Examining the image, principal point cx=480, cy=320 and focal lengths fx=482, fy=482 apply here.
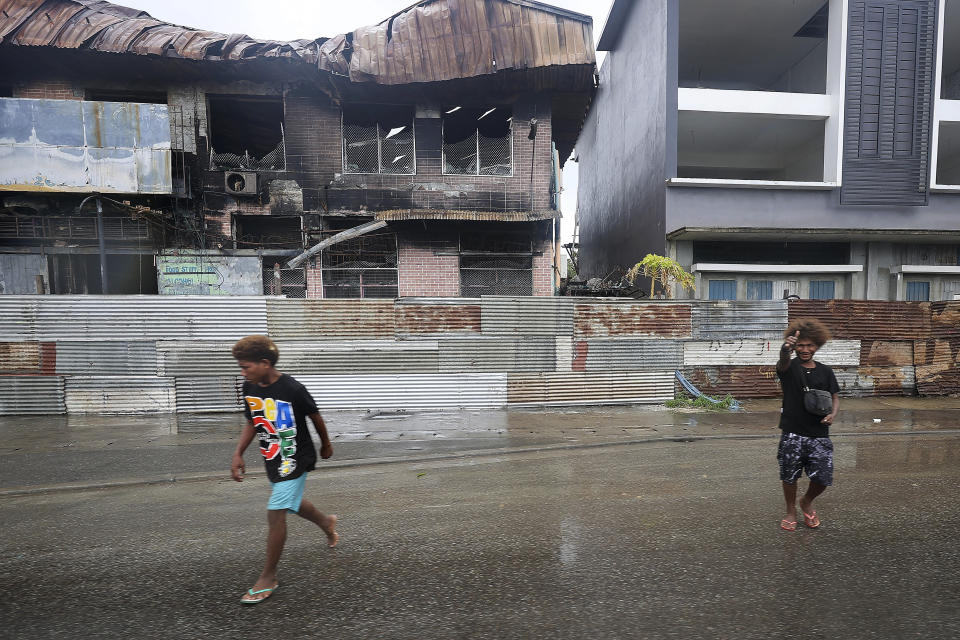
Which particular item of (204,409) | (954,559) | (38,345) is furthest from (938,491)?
(38,345)

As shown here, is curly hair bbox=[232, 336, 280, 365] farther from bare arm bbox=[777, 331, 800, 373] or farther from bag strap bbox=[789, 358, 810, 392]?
bag strap bbox=[789, 358, 810, 392]

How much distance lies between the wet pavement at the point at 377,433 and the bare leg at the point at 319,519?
2342mm

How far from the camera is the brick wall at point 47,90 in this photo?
12633 mm

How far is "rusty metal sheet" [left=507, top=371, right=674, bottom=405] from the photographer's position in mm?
9133

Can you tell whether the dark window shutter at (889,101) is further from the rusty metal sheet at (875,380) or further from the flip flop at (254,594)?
the flip flop at (254,594)

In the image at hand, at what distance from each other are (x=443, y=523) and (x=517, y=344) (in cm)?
517

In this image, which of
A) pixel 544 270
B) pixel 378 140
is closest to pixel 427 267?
pixel 544 270

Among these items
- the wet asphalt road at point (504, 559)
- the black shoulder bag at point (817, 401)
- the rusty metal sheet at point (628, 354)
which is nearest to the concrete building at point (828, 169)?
the rusty metal sheet at point (628, 354)

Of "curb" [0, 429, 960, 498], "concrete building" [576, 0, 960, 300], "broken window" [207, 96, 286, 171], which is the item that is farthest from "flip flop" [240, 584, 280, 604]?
"broken window" [207, 96, 286, 171]

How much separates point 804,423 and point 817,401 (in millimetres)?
218

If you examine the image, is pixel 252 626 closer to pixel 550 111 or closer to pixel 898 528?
pixel 898 528

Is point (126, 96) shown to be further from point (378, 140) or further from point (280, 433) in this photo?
point (280, 433)

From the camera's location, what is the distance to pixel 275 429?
3.09 m

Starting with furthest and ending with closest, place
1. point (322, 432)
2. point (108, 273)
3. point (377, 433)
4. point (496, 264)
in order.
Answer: point (496, 264)
point (108, 273)
point (377, 433)
point (322, 432)
